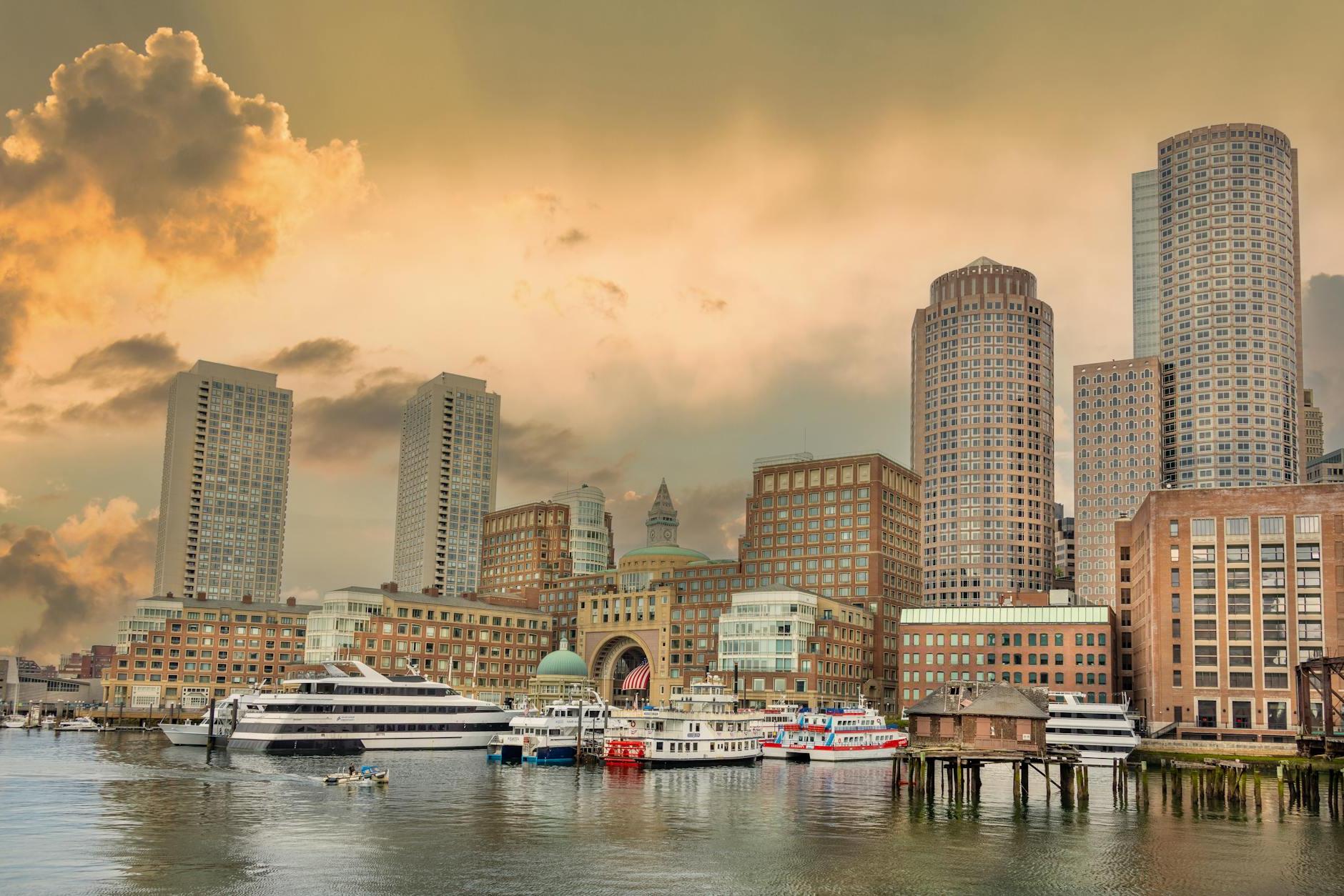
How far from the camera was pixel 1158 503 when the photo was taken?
181375 mm

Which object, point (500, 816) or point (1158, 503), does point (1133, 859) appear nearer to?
point (500, 816)

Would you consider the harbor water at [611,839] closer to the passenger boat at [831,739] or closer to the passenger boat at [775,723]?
the passenger boat at [831,739]

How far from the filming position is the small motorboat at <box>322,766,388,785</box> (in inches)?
4456

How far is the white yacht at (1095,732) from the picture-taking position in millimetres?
159500

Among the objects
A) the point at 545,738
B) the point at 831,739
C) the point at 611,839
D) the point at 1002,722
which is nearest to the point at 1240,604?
the point at 1002,722

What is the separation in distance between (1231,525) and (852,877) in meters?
126

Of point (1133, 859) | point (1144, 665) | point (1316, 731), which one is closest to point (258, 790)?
point (1133, 859)

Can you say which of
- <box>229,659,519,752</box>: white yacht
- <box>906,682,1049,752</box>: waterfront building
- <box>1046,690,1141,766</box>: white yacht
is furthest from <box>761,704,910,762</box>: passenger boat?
<box>229,659,519,752</box>: white yacht

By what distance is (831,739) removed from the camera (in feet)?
524

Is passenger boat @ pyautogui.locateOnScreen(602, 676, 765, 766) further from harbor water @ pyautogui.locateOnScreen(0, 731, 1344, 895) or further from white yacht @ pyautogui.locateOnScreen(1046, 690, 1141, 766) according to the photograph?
white yacht @ pyautogui.locateOnScreen(1046, 690, 1141, 766)

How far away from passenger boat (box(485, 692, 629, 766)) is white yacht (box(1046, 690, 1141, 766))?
55330 mm

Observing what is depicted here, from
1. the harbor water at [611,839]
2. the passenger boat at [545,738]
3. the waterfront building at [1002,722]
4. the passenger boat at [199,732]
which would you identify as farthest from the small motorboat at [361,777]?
the passenger boat at [199,732]

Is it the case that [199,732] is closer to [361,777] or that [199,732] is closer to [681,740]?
[361,777]

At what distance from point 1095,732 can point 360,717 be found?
9369cm
